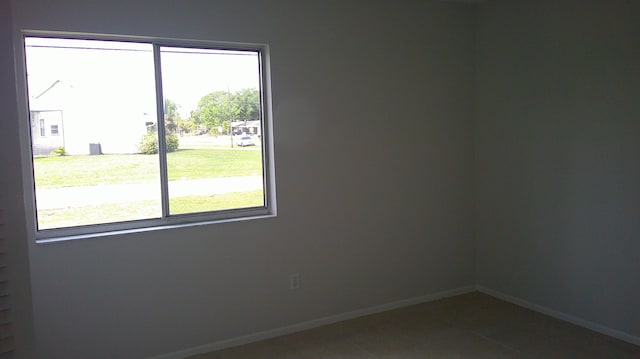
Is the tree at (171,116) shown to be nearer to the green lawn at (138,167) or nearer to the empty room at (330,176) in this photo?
the empty room at (330,176)

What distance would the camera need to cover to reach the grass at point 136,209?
3.05 meters

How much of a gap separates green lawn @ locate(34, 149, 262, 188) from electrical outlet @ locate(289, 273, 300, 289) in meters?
0.84

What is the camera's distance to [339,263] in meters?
3.96

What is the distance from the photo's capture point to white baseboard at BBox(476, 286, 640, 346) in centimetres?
344

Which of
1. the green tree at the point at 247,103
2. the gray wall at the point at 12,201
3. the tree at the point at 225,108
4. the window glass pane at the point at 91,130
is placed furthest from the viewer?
the green tree at the point at 247,103

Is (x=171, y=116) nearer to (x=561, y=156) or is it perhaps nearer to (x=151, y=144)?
(x=151, y=144)

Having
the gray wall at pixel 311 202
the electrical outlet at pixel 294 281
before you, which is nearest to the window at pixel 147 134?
the gray wall at pixel 311 202

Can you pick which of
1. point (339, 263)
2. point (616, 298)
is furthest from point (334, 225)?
point (616, 298)

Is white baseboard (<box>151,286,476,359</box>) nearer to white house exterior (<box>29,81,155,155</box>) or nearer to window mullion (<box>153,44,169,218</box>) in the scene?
window mullion (<box>153,44,169,218</box>)

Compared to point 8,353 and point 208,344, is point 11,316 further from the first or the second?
point 208,344

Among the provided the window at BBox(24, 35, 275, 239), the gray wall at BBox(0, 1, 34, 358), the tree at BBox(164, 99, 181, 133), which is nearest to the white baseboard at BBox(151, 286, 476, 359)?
the window at BBox(24, 35, 275, 239)

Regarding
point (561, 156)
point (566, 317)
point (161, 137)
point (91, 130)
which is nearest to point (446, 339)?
point (566, 317)

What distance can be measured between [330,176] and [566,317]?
2.18m

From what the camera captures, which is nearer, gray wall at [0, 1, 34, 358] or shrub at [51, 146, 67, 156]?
gray wall at [0, 1, 34, 358]
